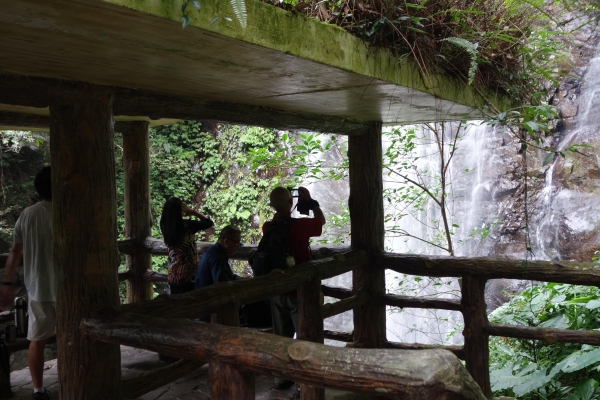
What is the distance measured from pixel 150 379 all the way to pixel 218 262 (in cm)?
137

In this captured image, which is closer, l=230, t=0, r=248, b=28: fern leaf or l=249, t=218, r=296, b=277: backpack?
l=230, t=0, r=248, b=28: fern leaf

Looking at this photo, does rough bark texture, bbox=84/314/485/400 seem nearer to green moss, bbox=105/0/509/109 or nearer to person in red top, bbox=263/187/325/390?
green moss, bbox=105/0/509/109

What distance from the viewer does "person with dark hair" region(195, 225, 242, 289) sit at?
462cm

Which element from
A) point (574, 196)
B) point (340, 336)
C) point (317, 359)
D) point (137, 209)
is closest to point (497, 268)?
point (340, 336)

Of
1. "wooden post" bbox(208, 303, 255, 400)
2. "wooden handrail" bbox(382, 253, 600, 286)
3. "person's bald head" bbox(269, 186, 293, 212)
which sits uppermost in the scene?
"person's bald head" bbox(269, 186, 293, 212)

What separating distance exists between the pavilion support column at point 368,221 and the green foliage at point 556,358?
130 cm

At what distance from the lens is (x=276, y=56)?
7.82ft

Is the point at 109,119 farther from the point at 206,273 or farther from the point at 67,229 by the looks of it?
the point at 206,273

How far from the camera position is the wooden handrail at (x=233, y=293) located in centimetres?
323

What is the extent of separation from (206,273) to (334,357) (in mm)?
2692

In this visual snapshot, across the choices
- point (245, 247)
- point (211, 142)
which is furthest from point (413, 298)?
point (211, 142)

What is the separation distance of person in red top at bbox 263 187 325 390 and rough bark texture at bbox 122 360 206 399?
3.99ft

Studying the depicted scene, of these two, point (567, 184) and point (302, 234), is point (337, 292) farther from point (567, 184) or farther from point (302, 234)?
point (567, 184)

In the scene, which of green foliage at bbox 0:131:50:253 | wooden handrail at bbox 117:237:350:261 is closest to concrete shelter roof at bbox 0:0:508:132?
wooden handrail at bbox 117:237:350:261
